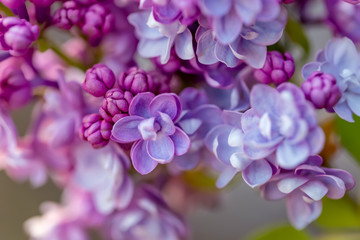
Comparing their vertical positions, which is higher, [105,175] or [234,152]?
[234,152]

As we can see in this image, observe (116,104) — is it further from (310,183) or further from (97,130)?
(310,183)

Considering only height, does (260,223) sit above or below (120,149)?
below

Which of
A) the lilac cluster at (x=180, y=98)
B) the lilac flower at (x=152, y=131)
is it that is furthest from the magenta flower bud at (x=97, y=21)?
the lilac flower at (x=152, y=131)

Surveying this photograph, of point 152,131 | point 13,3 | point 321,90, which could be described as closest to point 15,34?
point 13,3

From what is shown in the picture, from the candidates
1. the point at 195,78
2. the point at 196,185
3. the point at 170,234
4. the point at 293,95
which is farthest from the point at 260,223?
the point at 293,95

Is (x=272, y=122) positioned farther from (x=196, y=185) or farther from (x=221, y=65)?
(x=196, y=185)

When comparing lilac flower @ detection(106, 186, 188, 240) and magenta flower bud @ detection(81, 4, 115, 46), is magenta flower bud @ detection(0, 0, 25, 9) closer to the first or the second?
magenta flower bud @ detection(81, 4, 115, 46)
